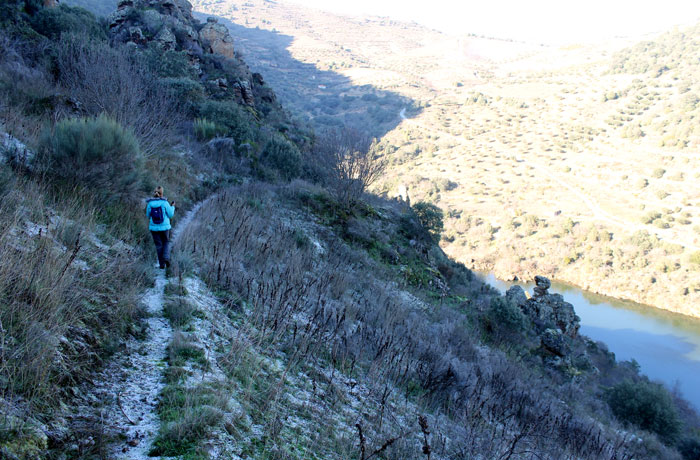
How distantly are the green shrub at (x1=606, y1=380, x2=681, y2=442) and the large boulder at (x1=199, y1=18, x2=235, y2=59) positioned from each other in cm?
2994

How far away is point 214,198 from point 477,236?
32256 millimetres

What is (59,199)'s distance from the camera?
4.57m

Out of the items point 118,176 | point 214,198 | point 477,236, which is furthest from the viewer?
point 477,236

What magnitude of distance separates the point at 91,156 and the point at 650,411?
53.3 ft

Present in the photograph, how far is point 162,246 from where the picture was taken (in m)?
4.99

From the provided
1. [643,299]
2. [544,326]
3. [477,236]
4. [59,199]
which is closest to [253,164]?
[59,199]

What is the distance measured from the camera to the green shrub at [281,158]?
52.6ft

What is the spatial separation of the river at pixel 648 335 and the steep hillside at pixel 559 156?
163 cm

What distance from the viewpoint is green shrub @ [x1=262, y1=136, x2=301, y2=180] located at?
52.6 ft

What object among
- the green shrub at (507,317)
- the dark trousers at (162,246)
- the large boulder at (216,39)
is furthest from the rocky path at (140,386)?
the large boulder at (216,39)

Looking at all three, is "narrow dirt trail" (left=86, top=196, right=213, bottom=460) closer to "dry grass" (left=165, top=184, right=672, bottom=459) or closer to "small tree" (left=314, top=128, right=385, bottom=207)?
"dry grass" (left=165, top=184, right=672, bottom=459)

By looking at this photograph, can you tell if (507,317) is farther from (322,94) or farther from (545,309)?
(322,94)

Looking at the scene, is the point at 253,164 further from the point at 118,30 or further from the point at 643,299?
the point at 643,299

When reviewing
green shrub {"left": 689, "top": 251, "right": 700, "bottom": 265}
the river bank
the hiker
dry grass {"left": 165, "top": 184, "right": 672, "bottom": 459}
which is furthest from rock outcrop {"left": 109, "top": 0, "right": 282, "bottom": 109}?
green shrub {"left": 689, "top": 251, "right": 700, "bottom": 265}
